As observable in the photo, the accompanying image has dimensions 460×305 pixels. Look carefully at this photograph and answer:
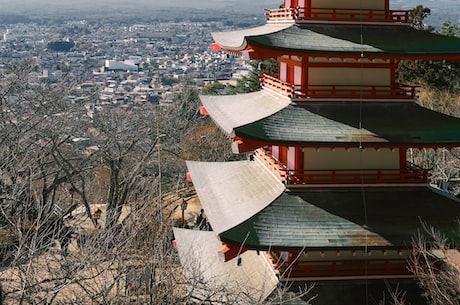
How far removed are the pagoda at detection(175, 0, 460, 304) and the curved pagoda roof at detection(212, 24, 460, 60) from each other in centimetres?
3

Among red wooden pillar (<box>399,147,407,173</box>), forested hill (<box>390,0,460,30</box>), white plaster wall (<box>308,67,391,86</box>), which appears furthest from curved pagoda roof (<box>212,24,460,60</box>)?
forested hill (<box>390,0,460,30</box>)

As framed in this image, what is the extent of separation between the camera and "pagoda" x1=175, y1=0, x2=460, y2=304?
41.5 feet

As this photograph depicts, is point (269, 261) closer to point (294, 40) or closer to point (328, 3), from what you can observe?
point (294, 40)

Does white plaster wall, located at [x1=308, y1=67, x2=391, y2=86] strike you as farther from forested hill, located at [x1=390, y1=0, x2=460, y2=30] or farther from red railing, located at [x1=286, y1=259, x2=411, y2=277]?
forested hill, located at [x1=390, y1=0, x2=460, y2=30]

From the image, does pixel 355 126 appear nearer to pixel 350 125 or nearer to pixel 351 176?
pixel 350 125

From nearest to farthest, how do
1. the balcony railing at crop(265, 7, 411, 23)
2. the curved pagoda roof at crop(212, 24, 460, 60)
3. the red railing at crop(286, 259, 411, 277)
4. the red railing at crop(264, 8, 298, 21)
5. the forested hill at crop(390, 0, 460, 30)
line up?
1. the curved pagoda roof at crop(212, 24, 460, 60)
2. the red railing at crop(286, 259, 411, 277)
3. the balcony railing at crop(265, 7, 411, 23)
4. the red railing at crop(264, 8, 298, 21)
5. the forested hill at crop(390, 0, 460, 30)

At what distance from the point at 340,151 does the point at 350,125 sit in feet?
2.86

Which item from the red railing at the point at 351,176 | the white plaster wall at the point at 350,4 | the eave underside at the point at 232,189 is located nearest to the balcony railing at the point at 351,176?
the red railing at the point at 351,176

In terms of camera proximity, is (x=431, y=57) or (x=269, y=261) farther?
(x=269, y=261)

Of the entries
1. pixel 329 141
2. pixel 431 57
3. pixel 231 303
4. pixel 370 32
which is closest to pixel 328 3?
pixel 370 32

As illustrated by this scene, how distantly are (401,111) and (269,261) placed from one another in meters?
4.76

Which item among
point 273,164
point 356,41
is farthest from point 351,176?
point 356,41

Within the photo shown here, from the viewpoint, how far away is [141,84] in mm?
94125

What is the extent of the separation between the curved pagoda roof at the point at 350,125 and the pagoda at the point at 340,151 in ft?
0.08
